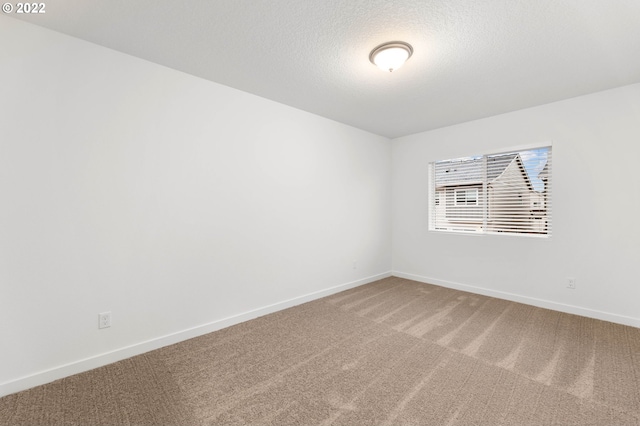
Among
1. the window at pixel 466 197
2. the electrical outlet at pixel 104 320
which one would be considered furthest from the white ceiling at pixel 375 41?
the electrical outlet at pixel 104 320

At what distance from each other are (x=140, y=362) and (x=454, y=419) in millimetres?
2344

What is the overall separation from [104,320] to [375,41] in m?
3.11

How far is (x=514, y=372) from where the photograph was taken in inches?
79.2

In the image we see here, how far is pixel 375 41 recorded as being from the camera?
80.9 inches

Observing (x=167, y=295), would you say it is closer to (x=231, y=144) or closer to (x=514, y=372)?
(x=231, y=144)

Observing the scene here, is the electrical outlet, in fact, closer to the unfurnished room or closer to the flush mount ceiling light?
the unfurnished room

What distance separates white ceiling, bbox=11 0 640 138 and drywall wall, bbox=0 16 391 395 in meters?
0.30

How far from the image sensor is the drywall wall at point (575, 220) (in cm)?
282

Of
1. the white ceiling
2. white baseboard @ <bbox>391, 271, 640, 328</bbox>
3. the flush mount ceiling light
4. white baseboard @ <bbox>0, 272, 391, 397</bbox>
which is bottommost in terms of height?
white baseboard @ <bbox>0, 272, 391, 397</bbox>

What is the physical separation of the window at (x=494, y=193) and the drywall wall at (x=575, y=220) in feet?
0.51

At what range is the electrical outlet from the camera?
6.93 feet

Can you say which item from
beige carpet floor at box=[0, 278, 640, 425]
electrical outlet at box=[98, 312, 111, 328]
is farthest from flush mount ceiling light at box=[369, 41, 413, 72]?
electrical outlet at box=[98, 312, 111, 328]

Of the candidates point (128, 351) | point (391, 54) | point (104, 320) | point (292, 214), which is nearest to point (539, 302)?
point (292, 214)

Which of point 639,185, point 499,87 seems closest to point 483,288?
point 639,185
